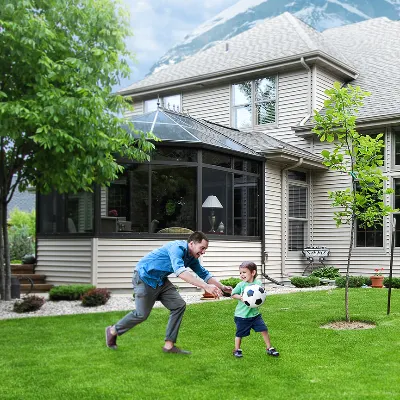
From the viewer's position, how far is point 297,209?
1767 centimetres

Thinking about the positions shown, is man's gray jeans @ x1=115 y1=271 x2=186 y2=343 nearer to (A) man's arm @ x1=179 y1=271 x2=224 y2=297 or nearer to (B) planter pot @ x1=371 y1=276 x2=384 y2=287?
(A) man's arm @ x1=179 y1=271 x2=224 y2=297

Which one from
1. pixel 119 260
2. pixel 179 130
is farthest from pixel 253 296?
pixel 179 130

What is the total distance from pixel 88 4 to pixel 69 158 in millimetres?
2996

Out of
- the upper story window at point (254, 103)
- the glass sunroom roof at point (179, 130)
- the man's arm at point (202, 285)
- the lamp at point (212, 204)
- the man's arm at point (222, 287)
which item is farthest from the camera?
the upper story window at point (254, 103)

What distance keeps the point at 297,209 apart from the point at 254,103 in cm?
380

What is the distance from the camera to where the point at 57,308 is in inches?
432

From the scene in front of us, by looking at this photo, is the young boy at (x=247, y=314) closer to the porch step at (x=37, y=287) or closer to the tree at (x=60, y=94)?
the tree at (x=60, y=94)

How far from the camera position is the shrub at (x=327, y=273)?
16352 millimetres

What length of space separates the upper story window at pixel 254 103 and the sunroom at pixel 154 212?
390cm

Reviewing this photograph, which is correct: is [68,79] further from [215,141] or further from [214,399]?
[214,399]

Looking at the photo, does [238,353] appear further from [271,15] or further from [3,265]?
[271,15]

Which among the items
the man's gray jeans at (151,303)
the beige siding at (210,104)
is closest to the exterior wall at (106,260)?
the beige siding at (210,104)

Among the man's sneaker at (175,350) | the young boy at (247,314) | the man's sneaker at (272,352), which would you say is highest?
the young boy at (247,314)

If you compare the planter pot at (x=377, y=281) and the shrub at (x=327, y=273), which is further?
the shrub at (x=327, y=273)
